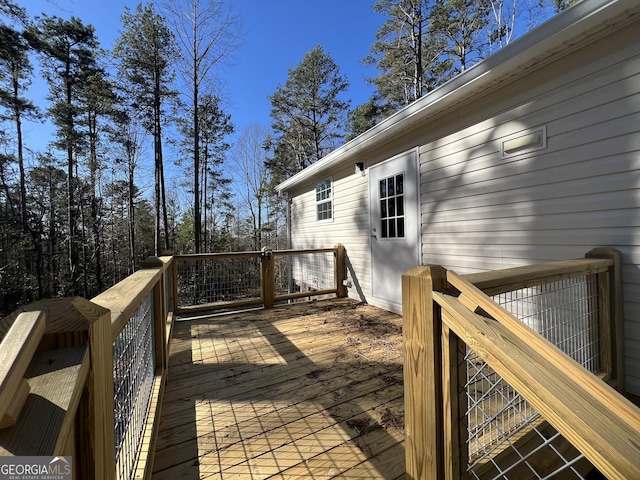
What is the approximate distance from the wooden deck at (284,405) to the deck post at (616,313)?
1463 mm

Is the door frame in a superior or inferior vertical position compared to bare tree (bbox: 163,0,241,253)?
inferior

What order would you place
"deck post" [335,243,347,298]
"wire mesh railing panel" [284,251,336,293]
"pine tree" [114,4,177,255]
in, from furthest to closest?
"pine tree" [114,4,177,255] → "wire mesh railing panel" [284,251,336,293] → "deck post" [335,243,347,298]

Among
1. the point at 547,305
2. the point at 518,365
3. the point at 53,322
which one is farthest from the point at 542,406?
the point at 547,305

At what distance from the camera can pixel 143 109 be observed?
1168cm

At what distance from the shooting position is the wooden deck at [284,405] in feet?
5.01

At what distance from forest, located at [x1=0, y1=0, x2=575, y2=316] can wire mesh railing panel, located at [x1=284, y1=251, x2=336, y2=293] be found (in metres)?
4.36

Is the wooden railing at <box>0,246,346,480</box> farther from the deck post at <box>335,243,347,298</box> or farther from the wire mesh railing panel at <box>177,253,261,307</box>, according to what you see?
the deck post at <box>335,243,347,298</box>

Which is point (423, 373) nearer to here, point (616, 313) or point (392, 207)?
point (616, 313)

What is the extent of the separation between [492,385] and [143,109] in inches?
562

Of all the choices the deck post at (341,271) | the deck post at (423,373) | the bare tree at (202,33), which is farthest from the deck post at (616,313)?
the bare tree at (202,33)

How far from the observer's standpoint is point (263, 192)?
58.0 feet

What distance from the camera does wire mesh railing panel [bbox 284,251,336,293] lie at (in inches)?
226

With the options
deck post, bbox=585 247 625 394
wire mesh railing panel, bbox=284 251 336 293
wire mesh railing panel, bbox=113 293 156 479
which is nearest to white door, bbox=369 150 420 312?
wire mesh railing panel, bbox=284 251 336 293

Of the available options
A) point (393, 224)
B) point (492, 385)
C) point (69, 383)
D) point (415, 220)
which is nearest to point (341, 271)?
point (393, 224)
